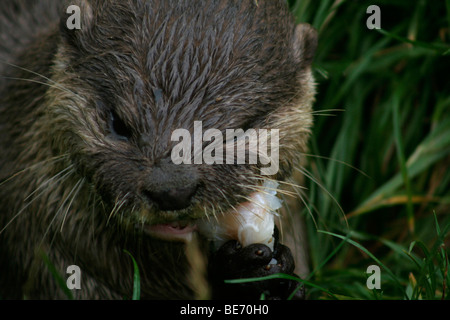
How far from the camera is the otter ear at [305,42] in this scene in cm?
281

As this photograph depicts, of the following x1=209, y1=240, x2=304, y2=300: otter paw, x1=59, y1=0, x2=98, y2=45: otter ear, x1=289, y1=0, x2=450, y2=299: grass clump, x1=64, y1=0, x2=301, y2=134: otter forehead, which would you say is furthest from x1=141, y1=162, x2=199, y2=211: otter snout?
x1=289, y1=0, x2=450, y2=299: grass clump

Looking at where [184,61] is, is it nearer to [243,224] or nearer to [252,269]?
[243,224]

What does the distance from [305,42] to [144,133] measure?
954mm

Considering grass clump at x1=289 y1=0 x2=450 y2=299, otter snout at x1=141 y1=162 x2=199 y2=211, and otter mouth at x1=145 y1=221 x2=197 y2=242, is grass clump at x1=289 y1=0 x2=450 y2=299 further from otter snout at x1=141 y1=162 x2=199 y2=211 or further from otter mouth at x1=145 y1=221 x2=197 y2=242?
otter snout at x1=141 y1=162 x2=199 y2=211

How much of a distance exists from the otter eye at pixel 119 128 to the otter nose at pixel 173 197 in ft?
0.89

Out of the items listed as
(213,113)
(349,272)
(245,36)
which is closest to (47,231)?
(213,113)

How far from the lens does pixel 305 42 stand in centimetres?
284

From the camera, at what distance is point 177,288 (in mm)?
2945

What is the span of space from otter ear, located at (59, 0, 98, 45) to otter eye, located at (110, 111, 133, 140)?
1.46 ft

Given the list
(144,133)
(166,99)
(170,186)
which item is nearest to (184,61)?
(166,99)

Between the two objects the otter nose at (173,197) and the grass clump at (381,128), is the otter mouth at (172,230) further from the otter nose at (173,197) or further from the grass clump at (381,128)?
the grass clump at (381,128)

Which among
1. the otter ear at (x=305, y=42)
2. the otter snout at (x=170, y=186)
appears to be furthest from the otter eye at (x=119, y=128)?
the otter ear at (x=305, y=42)

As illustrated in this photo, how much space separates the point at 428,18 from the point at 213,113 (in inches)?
77.4
